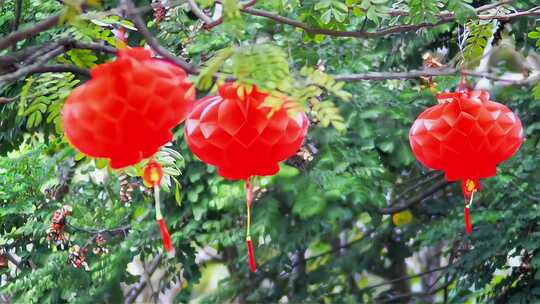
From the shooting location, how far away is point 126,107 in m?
1.17

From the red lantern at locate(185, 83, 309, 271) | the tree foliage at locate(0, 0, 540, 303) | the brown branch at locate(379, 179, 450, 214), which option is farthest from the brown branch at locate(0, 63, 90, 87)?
the brown branch at locate(379, 179, 450, 214)

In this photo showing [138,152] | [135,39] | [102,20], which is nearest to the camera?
[138,152]

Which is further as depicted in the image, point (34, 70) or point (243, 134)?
point (243, 134)

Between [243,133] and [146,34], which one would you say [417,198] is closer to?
[243,133]

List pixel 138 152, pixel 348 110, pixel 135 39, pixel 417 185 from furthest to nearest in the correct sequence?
pixel 417 185
pixel 348 110
pixel 135 39
pixel 138 152

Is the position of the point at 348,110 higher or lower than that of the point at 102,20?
lower

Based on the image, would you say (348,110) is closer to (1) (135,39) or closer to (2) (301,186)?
(2) (301,186)

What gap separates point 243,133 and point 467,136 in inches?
17.1

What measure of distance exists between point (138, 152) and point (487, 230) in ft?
5.81

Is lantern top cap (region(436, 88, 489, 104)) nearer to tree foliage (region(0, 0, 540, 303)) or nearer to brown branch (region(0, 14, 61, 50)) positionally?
tree foliage (region(0, 0, 540, 303))

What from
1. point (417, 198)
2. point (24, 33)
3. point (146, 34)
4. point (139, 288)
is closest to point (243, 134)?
point (146, 34)

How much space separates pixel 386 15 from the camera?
181 cm

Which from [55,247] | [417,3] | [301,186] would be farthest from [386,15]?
[55,247]

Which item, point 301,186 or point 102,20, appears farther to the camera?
point 301,186
